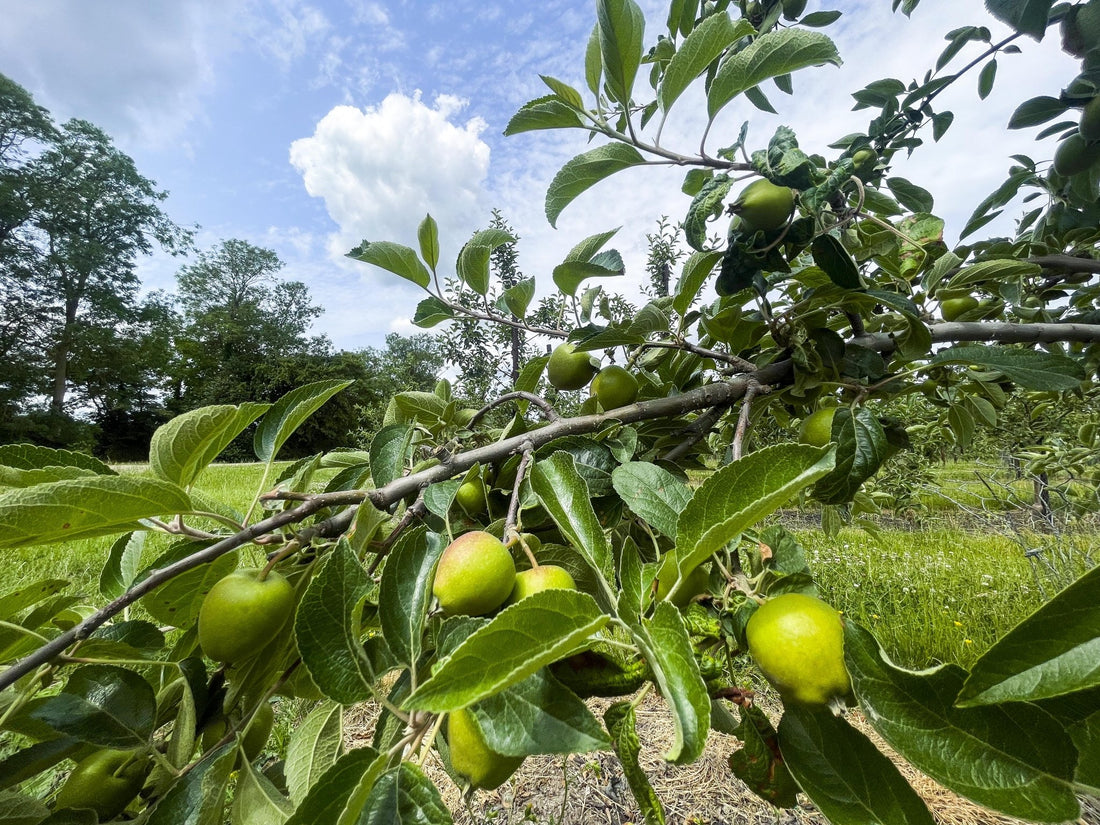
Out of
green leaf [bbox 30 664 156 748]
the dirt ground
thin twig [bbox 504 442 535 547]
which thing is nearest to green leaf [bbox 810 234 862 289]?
thin twig [bbox 504 442 535 547]

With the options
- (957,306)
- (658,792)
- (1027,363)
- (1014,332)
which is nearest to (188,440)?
(1027,363)

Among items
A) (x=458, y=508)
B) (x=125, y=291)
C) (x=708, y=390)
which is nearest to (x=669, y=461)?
(x=708, y=390)

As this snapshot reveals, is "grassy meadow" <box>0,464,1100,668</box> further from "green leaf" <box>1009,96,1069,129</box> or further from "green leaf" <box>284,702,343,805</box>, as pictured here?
"green leaf" <box>284,702,343,805</box>

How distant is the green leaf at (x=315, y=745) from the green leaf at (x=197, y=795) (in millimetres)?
54

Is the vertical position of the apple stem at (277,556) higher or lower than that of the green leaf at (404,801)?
higher

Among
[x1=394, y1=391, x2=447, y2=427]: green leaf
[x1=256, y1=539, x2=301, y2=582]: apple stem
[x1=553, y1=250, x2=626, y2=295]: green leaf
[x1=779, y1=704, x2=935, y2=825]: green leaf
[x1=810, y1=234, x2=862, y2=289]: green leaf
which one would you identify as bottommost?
[x1=779, y1=704, x2=935, y2=825]: green leaf

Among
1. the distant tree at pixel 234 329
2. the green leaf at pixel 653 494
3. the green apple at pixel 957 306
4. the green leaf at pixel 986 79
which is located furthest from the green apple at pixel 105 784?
the distant tree at pixel 234 329

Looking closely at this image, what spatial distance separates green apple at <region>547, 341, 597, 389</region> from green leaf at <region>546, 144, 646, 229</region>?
9.8 inches

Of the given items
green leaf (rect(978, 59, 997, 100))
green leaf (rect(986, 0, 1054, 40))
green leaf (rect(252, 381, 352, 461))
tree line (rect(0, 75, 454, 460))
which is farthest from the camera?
tree line (rect(0, 75, 454, 460))

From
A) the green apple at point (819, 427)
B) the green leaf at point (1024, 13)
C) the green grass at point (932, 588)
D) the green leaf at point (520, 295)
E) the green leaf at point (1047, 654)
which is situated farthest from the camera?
the green grass at point (932, 588)

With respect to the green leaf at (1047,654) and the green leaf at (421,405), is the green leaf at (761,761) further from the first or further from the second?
the green leaf at (421,405)

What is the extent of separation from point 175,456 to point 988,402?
1566 mm

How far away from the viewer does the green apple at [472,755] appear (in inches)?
15.3

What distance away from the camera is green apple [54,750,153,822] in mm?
452
